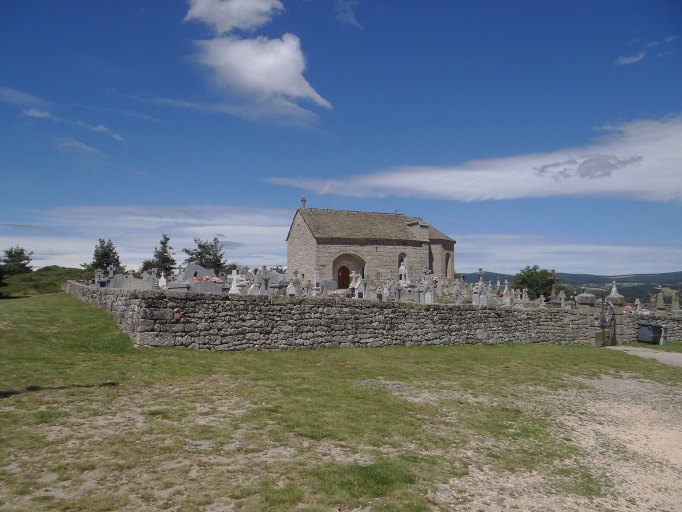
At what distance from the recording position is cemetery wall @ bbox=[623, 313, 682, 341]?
70.5ft

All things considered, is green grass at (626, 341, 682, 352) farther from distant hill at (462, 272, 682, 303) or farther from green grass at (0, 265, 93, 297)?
green grass at (0, 265, 93, 297)

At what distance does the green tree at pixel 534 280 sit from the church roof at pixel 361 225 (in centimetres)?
1591

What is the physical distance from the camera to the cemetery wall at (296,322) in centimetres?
1119

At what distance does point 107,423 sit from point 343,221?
121ft

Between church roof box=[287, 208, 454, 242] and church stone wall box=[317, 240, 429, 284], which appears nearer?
church stone wall box=[317, 240, 429, 284]

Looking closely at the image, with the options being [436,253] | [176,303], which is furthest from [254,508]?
[436,253]

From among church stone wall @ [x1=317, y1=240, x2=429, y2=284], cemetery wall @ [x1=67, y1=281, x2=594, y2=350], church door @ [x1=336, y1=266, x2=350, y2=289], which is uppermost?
church stone wall @ [x1=317, y1=240, x2=429, y2=284]

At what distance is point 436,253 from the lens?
45000 millimetres

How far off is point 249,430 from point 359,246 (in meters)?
34.9

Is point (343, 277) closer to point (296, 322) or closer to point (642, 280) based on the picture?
point (296, 322)

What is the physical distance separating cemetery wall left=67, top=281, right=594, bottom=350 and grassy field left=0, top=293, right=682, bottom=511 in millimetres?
626

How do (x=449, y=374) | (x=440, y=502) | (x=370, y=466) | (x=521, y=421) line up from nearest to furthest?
(x=440, y=502) < (x=370, y=466) < (x=521, y=421) < (x=449, y=374)

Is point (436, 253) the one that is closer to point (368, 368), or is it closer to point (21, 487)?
point (368, 368)

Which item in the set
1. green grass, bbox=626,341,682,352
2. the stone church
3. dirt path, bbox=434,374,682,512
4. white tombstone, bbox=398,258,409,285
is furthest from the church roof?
dirt path, bbox=434,374,682,512
